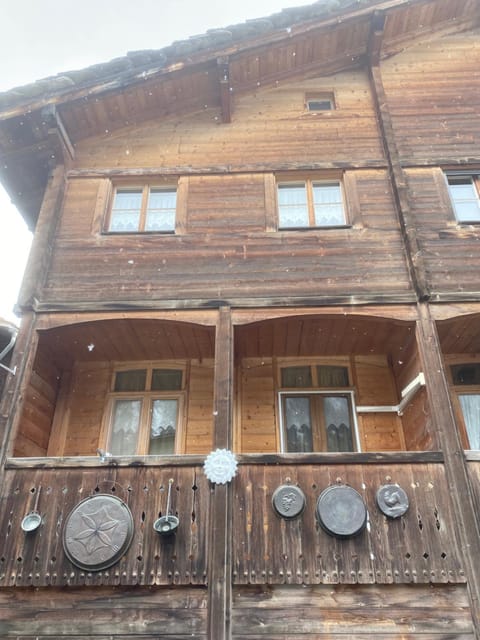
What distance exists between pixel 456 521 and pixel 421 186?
5.62 meters

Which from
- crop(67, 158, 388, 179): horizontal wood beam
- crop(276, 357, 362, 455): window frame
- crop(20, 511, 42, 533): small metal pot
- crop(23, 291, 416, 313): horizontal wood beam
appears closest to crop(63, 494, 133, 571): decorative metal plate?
crop(20, 511, 42, 533): small metal pot

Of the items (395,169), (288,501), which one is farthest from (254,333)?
(395,169)

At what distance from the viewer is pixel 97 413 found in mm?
8969

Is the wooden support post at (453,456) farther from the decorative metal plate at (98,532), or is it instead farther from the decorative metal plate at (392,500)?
the decorative metal plate at (98,532)

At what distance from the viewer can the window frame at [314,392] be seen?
866 centimetres

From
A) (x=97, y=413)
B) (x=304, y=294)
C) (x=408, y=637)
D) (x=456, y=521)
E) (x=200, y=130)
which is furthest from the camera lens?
(x=200, y=130)

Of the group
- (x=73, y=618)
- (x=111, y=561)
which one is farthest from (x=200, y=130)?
(x=73, y=618)

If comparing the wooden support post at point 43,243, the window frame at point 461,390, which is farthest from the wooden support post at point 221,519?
the window frame at point 461,390

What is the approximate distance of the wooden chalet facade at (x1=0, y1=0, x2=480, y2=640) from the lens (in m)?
6.20

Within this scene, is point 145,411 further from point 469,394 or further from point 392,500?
point 469,394

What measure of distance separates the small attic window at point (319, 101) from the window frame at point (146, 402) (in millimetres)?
6006

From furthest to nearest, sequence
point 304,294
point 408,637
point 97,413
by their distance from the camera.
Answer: point 97,413
point 304,294
point 408,637

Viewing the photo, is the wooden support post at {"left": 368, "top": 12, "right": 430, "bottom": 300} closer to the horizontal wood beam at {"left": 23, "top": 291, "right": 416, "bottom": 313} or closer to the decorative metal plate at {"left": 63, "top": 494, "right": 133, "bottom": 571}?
the horizontal wood beam at {"left": 23, "top": 291, "right": 416, "bottom": 313}

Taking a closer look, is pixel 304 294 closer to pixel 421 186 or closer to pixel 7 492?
pixel 421 186
